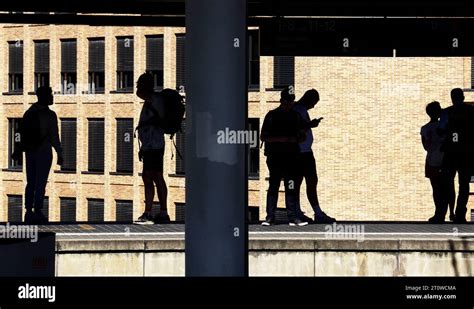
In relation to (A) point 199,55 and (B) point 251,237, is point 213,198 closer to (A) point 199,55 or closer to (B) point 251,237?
(A) point 199,55

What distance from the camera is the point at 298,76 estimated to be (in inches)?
2302

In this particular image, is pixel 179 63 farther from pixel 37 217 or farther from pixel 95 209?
pixel 37 217

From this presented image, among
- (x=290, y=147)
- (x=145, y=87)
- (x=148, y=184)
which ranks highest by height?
(x=145, y=87)

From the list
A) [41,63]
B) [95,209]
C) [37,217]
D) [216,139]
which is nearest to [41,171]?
[37,217]

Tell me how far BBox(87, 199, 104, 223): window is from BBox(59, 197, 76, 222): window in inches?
39.7

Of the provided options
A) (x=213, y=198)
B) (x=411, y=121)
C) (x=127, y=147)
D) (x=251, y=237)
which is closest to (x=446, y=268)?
(x=251, y=237)

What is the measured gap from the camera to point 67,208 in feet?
236

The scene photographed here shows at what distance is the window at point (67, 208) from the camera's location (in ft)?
233

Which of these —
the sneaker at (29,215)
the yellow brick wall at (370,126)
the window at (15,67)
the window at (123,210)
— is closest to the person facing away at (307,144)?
the sneaker at (29,215)

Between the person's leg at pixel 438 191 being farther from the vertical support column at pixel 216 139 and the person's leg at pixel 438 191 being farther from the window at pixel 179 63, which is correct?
the window at pixel 179 63

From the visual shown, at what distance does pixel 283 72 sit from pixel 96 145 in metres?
A: 13.8

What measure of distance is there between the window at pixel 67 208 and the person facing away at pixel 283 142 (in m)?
54.2

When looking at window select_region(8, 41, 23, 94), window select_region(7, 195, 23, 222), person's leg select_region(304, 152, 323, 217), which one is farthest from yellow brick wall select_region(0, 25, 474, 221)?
person's leg select_region(304, 152, 323, 217)

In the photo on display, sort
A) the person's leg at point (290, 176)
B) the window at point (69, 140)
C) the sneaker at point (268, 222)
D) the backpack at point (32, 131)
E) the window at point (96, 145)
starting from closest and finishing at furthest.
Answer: the backpack at point (32, 131)
the person's leg at point (290, 176)
the sneaker at point (268, 222)
the window at point (96, 145)
the window at point (69, 140)
